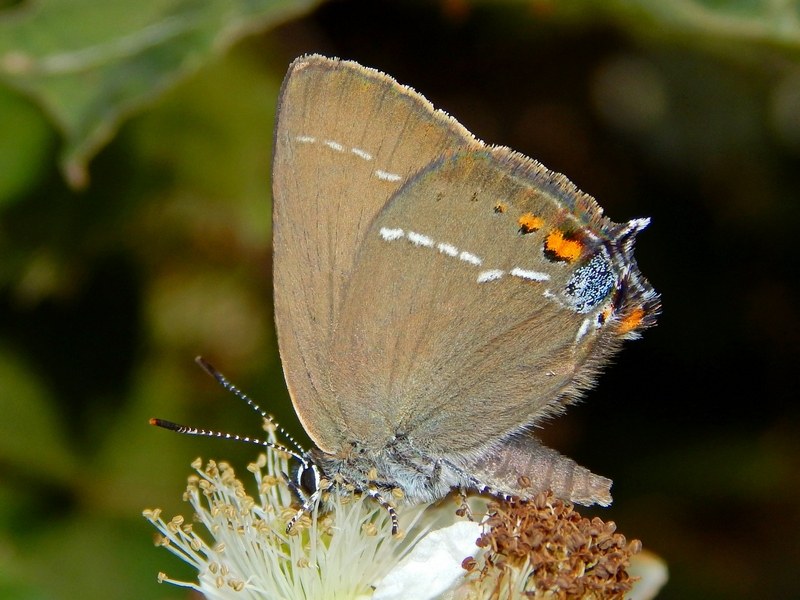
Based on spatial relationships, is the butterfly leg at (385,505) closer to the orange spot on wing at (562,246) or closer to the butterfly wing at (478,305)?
the butterfly wing at (478,305)

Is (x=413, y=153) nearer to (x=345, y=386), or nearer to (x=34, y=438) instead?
(x=345, y=386)

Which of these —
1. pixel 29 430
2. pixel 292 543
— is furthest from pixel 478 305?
pixel 29 430

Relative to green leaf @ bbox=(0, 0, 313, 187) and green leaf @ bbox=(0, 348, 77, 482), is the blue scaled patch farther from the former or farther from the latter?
green leaf @ bbox=(0, 348, 77, 482)

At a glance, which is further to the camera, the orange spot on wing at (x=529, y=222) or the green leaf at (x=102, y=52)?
the green leaf at (x=102, y=52)

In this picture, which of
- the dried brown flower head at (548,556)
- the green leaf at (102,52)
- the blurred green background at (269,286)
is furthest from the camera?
the blurred green background at (269,286)

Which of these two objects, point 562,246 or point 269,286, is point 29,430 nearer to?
point 269,286

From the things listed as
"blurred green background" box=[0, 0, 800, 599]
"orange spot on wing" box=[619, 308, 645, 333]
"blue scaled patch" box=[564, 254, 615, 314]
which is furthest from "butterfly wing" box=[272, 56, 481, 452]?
"blurred green background" box=[0, 0, 800, 599]

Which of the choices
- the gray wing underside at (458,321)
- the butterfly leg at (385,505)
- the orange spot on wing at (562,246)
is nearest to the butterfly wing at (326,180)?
the gray wing underside at (458,321)
